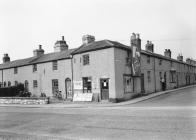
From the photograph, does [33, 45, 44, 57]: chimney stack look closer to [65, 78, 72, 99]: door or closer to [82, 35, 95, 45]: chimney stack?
[82, 35, 95, 45]: chimney stack

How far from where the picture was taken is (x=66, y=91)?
91.8 feet

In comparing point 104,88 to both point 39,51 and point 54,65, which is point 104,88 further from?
point 39,51

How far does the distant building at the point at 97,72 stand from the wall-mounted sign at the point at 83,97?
50 cm

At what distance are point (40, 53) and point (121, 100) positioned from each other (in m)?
19.0

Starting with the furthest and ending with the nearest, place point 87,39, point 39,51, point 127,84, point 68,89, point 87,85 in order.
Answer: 1. point 39,51
2. point 87,39
3. point 68,89
4. point 87,85
5. point 127,84

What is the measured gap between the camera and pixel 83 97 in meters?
24.9

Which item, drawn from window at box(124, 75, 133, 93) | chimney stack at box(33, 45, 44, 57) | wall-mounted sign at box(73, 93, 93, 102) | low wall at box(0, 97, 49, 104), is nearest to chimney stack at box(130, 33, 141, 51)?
window at box(124, 75, 133, 93)

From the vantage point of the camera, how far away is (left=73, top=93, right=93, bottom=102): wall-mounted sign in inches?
959

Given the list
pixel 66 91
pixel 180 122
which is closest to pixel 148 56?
pixel 66 91

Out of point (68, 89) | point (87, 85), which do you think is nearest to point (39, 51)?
point (68, 89)

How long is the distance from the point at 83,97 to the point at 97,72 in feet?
10.6

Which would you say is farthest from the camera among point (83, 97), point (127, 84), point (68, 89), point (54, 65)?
point (54, 65)

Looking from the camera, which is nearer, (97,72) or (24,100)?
(97,72)

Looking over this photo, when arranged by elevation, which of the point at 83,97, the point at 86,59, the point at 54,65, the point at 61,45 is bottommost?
the point at 83,97
